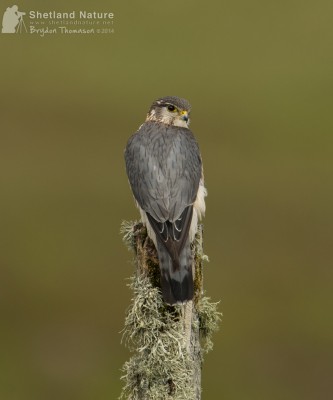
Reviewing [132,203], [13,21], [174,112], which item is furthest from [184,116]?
[13,21]

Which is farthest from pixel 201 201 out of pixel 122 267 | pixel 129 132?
pixel 129 132

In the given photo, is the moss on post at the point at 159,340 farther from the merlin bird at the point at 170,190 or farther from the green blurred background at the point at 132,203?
the green blurred background at the point at 132,203

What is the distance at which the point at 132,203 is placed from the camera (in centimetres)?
1895

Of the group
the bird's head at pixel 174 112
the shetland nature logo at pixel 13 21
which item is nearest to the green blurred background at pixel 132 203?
the shetland nature logo at pixel 13 21

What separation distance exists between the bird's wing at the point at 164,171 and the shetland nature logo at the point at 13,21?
2373 centimetres

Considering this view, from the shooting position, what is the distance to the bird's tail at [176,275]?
21.4 feet

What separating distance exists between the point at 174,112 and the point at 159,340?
2919 mm

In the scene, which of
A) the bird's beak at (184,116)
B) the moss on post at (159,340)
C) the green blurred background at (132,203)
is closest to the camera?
the moss on post at (159,340)

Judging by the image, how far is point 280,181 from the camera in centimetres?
2158

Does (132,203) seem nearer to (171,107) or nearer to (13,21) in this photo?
(171,107)

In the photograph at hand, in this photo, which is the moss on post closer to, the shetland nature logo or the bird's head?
the bird's head

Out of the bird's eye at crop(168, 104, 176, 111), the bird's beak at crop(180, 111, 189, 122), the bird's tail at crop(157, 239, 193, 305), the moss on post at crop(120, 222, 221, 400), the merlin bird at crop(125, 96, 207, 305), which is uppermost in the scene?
the bird's eye at crop(168, 104, 176, 111)

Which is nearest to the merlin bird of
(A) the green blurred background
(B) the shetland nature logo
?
(A) the green blurred background

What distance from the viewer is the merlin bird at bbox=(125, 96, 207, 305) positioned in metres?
6.73
